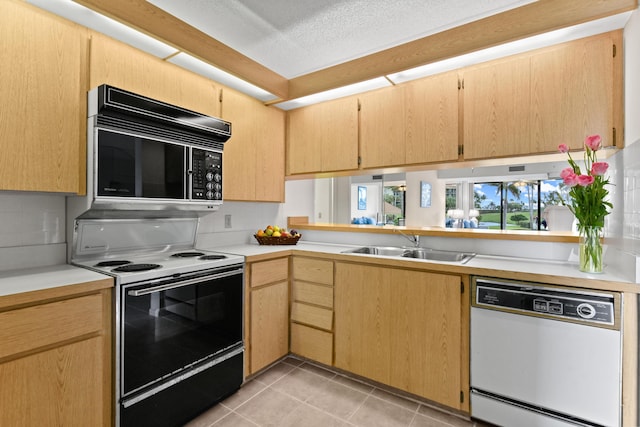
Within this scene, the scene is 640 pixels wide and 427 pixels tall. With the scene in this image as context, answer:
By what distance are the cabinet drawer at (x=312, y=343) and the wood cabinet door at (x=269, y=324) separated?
79mm

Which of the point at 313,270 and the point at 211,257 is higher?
the point at 211,257

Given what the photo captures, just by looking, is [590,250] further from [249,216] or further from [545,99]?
[249,216]

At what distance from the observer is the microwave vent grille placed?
171 centimetres

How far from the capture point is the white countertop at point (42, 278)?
4.25 ft

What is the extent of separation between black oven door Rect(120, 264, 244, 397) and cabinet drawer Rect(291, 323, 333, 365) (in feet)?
1.89

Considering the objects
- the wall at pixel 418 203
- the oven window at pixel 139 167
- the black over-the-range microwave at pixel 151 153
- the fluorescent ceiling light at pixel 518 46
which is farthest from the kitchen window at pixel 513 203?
the oven window at pixel 139 167

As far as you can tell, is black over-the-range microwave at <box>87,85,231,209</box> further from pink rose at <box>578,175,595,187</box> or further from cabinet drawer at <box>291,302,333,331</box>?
pink rose at <box>578,175,595,187</box>

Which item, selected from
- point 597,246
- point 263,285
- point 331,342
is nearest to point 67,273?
point 263,285

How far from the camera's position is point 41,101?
1539 mm

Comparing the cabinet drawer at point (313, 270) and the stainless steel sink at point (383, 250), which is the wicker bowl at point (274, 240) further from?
the stainless steel sink at point (383, 250)

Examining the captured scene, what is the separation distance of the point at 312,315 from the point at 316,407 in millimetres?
660

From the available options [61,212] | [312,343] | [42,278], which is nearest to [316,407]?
[312,343]

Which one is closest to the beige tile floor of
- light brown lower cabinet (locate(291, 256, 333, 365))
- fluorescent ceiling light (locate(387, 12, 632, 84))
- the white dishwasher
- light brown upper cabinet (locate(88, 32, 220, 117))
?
light brown lower cabinet (locate(291, 256, 333, 365))

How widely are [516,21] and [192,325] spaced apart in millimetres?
2668
